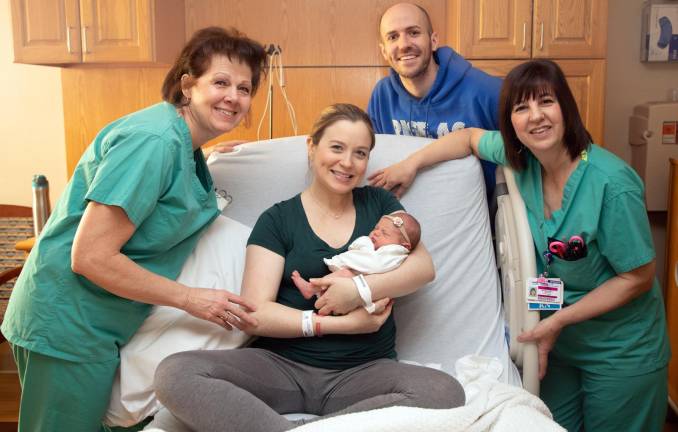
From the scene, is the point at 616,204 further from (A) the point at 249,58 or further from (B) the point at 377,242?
(A) the point at 249,58

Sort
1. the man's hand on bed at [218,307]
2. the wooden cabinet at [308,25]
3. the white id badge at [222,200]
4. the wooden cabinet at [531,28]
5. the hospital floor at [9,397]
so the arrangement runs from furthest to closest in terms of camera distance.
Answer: the wooden cabinet at [308,25] < the wooden cabinet at [531,28] < the hospital floor at [9,397] < the white id badge at [222,200] < the man's hand on bed at [218,307]

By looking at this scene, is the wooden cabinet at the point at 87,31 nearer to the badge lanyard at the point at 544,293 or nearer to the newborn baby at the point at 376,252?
the newborn baby at the point at 376,252

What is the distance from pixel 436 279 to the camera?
2.08 meters

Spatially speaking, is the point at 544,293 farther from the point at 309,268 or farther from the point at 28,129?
the point at 28,129

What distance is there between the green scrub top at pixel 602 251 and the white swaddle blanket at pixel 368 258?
0.43 meters

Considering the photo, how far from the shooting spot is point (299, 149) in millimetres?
2236

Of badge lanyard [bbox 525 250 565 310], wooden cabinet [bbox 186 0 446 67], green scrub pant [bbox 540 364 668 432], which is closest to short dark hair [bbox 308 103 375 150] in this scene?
badge lanyard [bbox 525 250 565 310]

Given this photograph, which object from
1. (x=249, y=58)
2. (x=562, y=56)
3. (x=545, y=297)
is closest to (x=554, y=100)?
(x=545, y=297)

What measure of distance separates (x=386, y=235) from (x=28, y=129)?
8.18ft

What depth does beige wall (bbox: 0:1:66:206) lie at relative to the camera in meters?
3.60

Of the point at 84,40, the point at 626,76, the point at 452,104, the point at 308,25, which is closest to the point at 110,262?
the point at 452,104

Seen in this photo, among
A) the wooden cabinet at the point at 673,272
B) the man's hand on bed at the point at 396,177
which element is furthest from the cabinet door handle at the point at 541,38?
the man's hand on bed at the point at 396,177

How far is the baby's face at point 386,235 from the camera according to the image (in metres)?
1.83

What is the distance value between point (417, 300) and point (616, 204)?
0.59m
